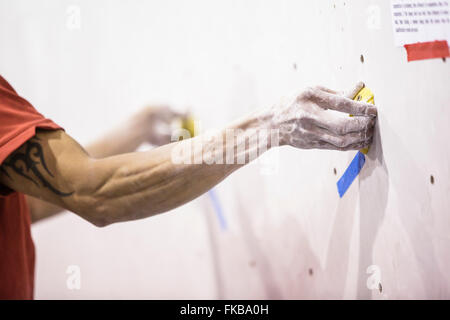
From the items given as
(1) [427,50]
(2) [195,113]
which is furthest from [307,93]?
(2) [195,113]

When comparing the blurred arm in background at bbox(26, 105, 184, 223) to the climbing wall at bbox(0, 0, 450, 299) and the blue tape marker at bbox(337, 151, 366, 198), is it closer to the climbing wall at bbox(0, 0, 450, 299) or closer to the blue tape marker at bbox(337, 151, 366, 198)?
the climbing wall at bbox(0, 0, 450, 299)

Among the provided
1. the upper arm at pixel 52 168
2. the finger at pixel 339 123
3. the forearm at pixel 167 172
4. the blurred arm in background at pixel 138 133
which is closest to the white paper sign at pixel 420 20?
the finger at pixel 339 123

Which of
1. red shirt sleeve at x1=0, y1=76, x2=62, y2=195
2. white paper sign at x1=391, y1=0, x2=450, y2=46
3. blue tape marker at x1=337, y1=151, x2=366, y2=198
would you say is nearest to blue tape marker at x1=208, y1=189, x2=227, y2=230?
blue tape marker at x1=337, y1=151, x2=366, y2=198

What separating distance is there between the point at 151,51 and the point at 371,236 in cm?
65

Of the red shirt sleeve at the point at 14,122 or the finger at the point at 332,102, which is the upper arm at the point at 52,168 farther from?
the finger at the point at 332,102

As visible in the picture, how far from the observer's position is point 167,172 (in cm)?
58

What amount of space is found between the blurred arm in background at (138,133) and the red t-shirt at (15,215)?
235 mm

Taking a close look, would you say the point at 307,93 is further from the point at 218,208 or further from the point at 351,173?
the point at 218,208

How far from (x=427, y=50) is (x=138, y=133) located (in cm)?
68

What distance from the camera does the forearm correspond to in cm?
57

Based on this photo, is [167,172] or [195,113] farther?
[195,113]

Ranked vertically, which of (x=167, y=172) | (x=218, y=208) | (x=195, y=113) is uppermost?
(x=195, y=113)

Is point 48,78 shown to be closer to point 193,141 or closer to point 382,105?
point 193,141


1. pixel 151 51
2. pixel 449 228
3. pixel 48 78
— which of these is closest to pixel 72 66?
pixel 48 78
